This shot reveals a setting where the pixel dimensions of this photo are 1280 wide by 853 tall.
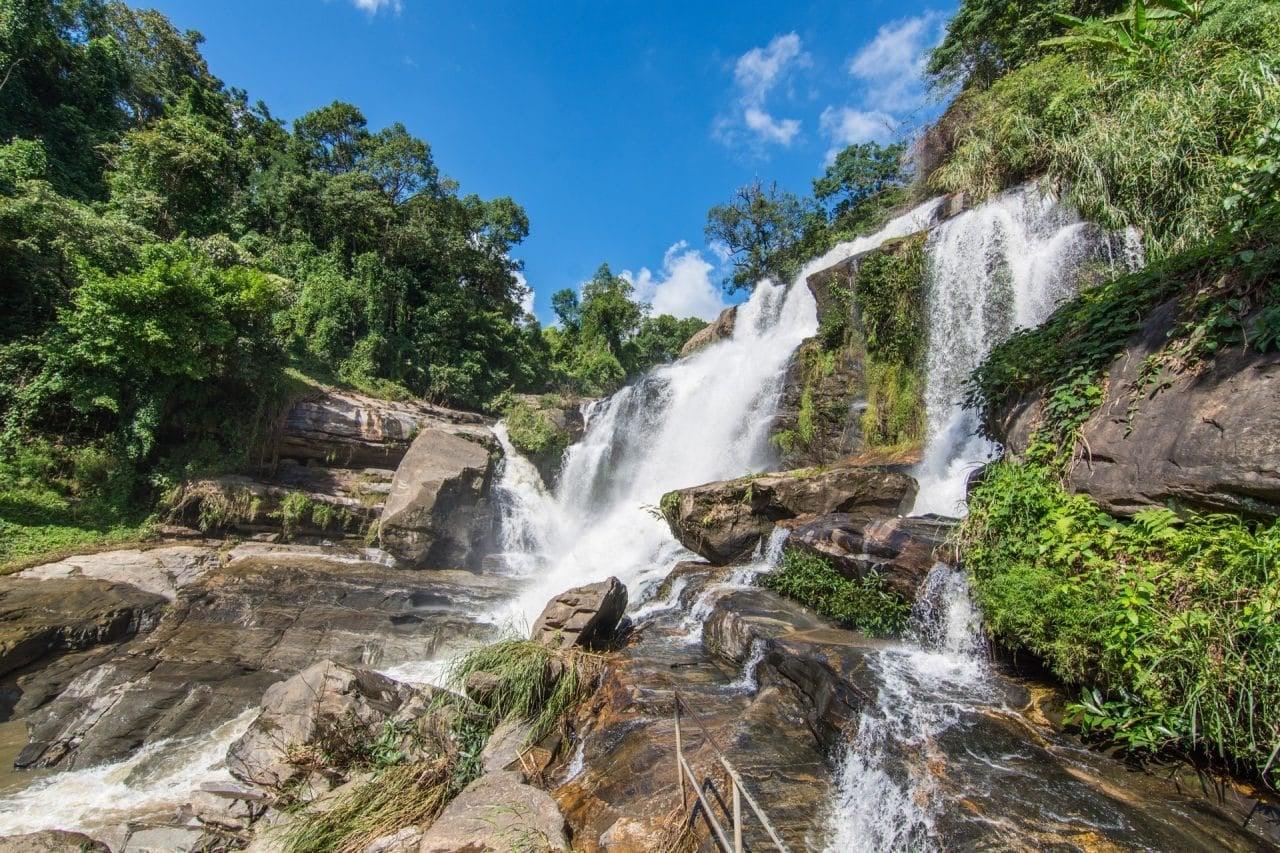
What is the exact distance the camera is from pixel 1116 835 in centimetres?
303

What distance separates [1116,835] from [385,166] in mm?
28285

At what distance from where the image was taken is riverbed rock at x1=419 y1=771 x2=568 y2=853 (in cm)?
332

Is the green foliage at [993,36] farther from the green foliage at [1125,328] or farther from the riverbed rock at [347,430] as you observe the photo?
the riverbed rock at [347,430]

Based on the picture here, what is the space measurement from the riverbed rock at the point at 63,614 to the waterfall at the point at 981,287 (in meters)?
13.9

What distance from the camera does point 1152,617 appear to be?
12.2ft

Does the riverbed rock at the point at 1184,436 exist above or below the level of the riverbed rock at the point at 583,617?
above

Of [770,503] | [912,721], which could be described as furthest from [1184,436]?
[770,503]

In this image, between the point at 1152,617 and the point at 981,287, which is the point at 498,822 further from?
the point at 981,287

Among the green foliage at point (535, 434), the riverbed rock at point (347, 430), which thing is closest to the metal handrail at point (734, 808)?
the riverbed rock at point (347, 430)

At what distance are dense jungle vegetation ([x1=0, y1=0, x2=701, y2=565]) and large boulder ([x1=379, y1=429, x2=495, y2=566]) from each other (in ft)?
14.3

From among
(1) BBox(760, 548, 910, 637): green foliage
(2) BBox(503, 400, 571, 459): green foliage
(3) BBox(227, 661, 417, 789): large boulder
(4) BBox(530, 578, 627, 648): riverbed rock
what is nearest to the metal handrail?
(4) BBox(530, 578, 627, 648): riverbed rock

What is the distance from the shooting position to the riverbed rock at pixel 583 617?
7.05 metres

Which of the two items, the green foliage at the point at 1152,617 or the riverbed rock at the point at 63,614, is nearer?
the green foliage at the point at 1152,617

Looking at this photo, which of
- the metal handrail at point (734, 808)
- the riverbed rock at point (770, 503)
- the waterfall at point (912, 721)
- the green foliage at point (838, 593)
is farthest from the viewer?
A: the riverbed rock at point (770, 503)
